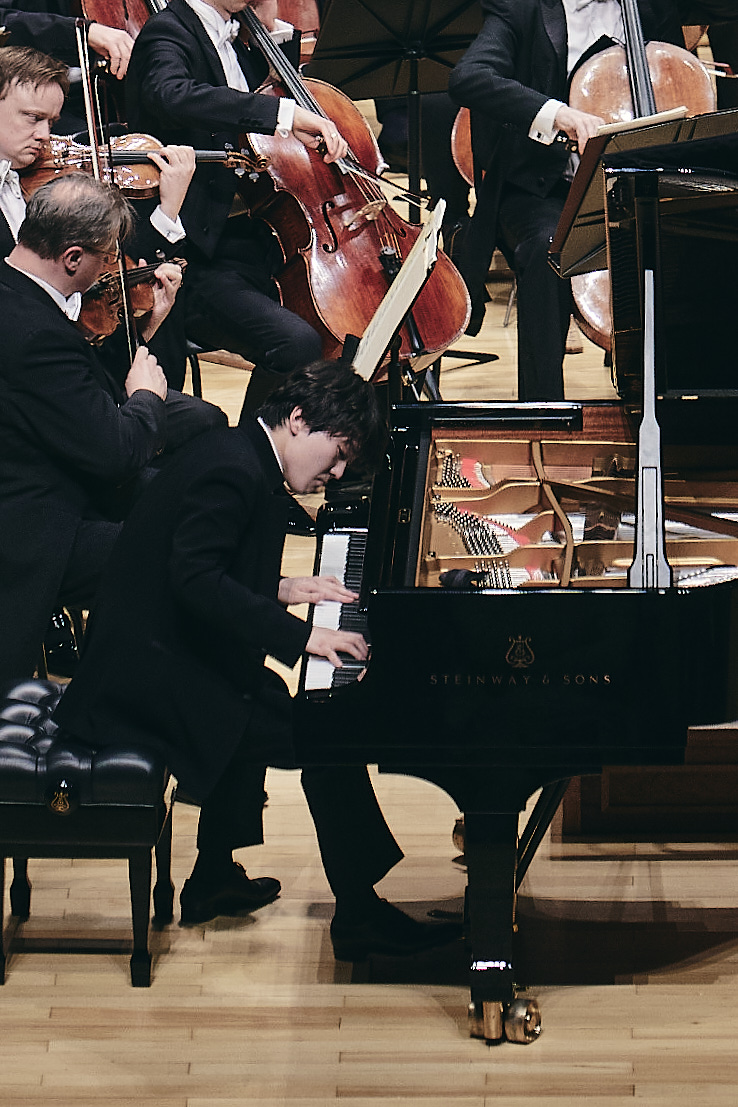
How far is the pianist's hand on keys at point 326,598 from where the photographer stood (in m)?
2.28

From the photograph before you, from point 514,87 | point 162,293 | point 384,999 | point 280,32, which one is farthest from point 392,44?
point 384,999

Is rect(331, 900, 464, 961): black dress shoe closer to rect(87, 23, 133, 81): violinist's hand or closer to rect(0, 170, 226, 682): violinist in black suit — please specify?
Result: rect(0, 170, 226, 682): violinist in black suit

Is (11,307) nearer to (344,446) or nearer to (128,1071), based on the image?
(344,446)

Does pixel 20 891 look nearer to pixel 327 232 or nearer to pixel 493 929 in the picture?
pixel 493 929

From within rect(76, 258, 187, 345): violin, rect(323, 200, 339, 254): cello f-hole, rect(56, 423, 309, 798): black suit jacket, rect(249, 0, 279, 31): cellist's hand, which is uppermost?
rect(249, 0, 279, 31): cellist's hand

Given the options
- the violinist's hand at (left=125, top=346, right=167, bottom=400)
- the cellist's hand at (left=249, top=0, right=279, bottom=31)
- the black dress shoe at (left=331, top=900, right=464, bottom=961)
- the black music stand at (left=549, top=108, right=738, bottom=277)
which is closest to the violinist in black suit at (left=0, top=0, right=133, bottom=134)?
the cellist's hand at (left=249, top=0, right=279, bottom=31)

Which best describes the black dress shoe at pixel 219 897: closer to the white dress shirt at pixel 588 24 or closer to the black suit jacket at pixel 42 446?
the black suit jacket at pixel 42 446

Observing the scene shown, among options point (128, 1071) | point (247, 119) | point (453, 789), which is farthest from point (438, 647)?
point (247, 119)

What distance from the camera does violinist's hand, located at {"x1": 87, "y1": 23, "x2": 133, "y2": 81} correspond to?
4352 millimetres

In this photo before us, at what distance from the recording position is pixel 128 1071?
90.6 inches

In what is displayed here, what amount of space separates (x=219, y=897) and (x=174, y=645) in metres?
0.57

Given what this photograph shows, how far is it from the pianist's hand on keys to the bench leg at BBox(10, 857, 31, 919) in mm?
752

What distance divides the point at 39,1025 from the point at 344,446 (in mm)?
1099

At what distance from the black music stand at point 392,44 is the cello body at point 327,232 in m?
0.41
